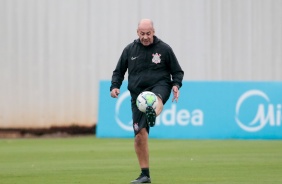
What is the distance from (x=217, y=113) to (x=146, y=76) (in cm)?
1218

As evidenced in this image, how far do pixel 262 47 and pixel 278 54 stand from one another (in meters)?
0.57

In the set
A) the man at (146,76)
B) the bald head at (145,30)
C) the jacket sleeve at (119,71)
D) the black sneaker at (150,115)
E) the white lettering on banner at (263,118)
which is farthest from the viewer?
the white lettering on banner at (263,118)

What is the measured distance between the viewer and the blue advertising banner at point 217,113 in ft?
82.3

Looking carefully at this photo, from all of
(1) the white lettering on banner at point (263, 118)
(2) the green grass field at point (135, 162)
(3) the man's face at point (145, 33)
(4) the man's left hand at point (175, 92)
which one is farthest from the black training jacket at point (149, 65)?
(1) the white lettering on banner at point (263, 118)

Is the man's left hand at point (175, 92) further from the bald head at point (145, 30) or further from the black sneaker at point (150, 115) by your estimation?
the bald head at point (145, 30)

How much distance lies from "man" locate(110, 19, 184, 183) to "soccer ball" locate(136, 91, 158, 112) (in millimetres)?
275

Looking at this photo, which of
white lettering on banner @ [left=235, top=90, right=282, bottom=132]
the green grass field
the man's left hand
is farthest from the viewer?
white lettering on banner @ [left=235, top=90, right=282, bottom=132]

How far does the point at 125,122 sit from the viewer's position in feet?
84.2

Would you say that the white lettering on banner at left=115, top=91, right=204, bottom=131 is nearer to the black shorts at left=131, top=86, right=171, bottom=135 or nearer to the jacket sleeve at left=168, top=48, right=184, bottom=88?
the jacket sleeve at left=168, top=48, right=184, bottom=88

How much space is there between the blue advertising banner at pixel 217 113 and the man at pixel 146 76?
11.8m

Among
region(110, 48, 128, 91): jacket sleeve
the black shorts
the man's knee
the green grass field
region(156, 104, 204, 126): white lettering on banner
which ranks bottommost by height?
the green grass field

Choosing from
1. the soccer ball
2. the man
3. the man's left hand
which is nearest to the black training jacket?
the man

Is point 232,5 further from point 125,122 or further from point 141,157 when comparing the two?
point 141,157

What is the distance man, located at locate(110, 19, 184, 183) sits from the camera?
43.3 feet
